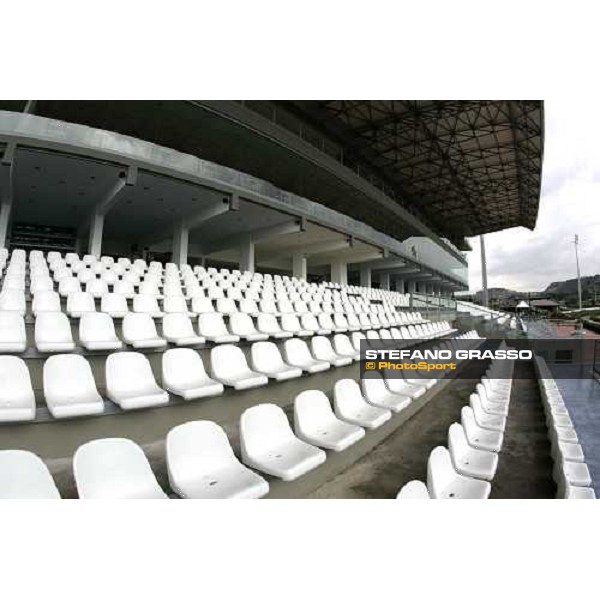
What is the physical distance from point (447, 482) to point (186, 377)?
6.18 ft

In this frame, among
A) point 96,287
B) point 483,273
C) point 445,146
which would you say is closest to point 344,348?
point 96,287

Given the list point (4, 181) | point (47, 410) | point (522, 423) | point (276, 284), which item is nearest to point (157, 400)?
point (47, 410)

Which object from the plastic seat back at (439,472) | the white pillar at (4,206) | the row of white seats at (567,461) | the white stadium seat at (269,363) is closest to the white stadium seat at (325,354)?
the white stadium seat at (269,363)

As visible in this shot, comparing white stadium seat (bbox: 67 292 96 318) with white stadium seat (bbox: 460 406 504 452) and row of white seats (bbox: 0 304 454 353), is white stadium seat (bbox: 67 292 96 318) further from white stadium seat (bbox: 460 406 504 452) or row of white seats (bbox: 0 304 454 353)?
white stadium seat (bbox: 460 406 504 452)

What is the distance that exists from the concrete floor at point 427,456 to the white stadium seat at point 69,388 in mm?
1432

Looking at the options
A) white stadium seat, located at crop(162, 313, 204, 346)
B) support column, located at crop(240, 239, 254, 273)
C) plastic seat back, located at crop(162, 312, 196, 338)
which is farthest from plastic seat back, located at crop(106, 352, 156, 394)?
support column, located at crop(240, 239, 254, 273)

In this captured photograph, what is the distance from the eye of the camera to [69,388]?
2201 mm

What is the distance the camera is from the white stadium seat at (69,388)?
6.43 ft

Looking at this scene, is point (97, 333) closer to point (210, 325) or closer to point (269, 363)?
point (210, 325)

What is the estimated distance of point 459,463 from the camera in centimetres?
238

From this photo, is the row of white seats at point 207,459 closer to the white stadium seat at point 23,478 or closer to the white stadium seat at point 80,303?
the white stadium seat at point 23,478

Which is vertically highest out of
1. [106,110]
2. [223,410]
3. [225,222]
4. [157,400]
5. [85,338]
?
[106,110]
